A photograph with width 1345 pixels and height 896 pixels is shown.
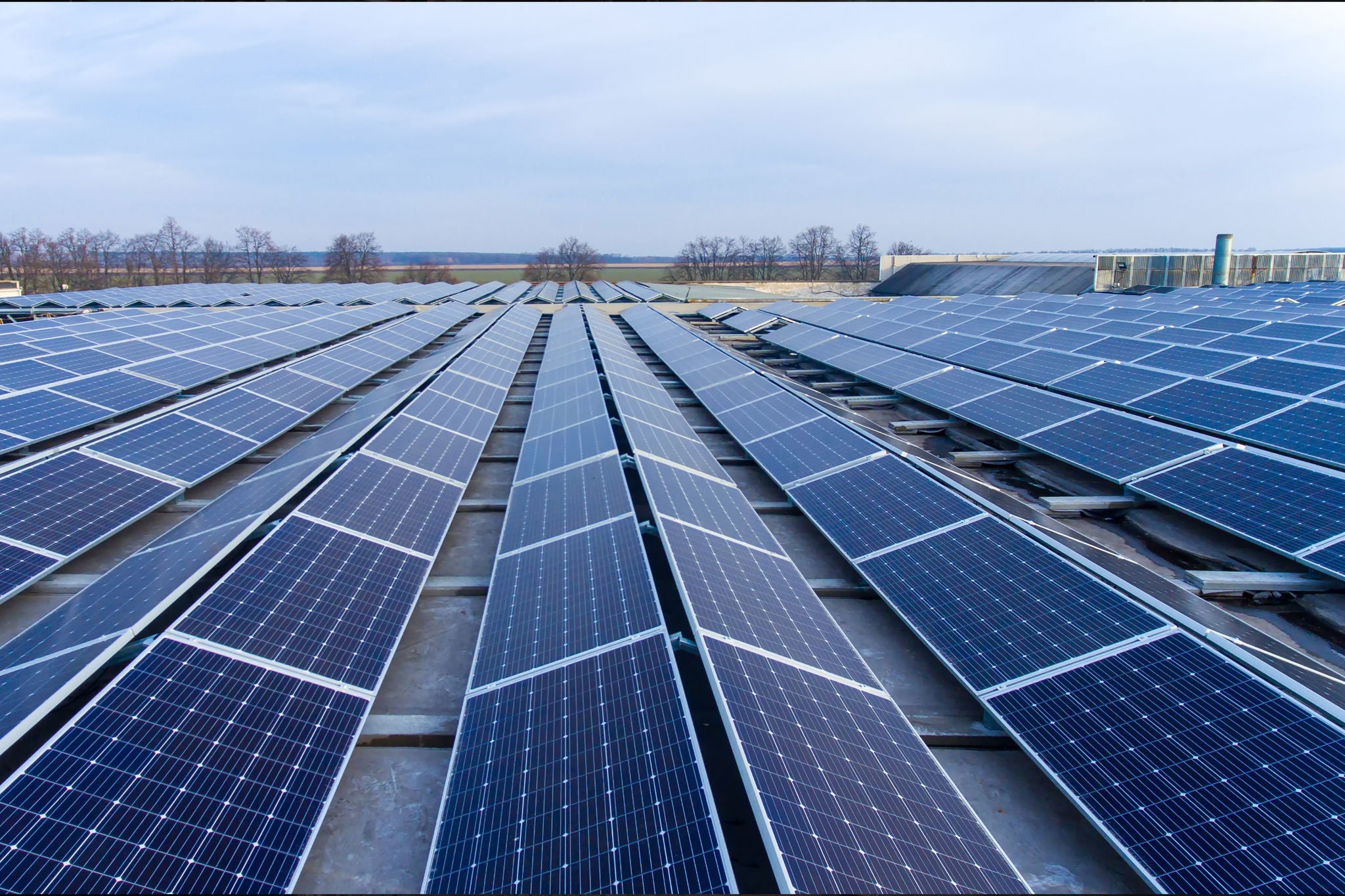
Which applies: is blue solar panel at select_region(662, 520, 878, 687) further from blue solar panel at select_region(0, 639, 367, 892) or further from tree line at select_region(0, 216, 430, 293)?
tree line at select_region(0, 216, 430, 293)

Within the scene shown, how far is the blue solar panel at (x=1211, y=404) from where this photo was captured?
55.9ft

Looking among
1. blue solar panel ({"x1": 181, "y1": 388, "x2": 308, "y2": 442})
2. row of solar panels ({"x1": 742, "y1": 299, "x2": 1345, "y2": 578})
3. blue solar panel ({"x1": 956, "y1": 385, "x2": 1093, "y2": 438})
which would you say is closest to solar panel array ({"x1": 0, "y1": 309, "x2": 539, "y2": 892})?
blue solar panel ({"x1": 181, "y1": 388, "x2": 308, "y2": 442})

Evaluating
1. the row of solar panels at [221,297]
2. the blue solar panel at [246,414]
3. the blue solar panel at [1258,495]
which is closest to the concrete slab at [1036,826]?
the blue solar panel at [1258,495]

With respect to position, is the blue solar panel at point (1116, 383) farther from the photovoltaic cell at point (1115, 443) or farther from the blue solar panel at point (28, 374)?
the blue solar panel at point (28, 374)

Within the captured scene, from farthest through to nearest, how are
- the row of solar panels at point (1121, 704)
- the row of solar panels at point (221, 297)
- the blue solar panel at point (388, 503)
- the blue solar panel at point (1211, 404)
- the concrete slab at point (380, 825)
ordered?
the row of solar panels at point (221, 297) → the blue solar panel at point (1211, 404) → the blue solar panel at point (388, 503) → the concrete slab at point (380, 825) → the row of solar panels at point (1121, 704)

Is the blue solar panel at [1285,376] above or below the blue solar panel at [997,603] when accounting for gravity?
above

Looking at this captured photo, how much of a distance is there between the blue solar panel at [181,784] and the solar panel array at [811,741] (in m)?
4.08

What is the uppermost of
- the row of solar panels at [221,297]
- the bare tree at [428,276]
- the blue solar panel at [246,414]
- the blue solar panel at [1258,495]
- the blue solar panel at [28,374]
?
the bare tree at [428,276]

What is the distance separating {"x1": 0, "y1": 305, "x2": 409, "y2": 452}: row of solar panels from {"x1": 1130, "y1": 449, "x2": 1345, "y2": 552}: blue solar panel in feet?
87.1

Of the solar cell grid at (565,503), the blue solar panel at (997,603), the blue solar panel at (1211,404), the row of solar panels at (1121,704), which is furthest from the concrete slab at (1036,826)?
the blue solar panel at (1211,404)

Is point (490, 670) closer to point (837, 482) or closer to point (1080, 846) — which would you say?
point (1080, 846)

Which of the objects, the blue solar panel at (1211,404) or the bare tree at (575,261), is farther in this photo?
the bare tree at (575,261)

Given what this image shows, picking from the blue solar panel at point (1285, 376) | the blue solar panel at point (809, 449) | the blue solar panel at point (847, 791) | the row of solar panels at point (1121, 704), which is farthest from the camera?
the blue solar panel at point (1285, 376)

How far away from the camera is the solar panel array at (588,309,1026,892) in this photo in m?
5.23
